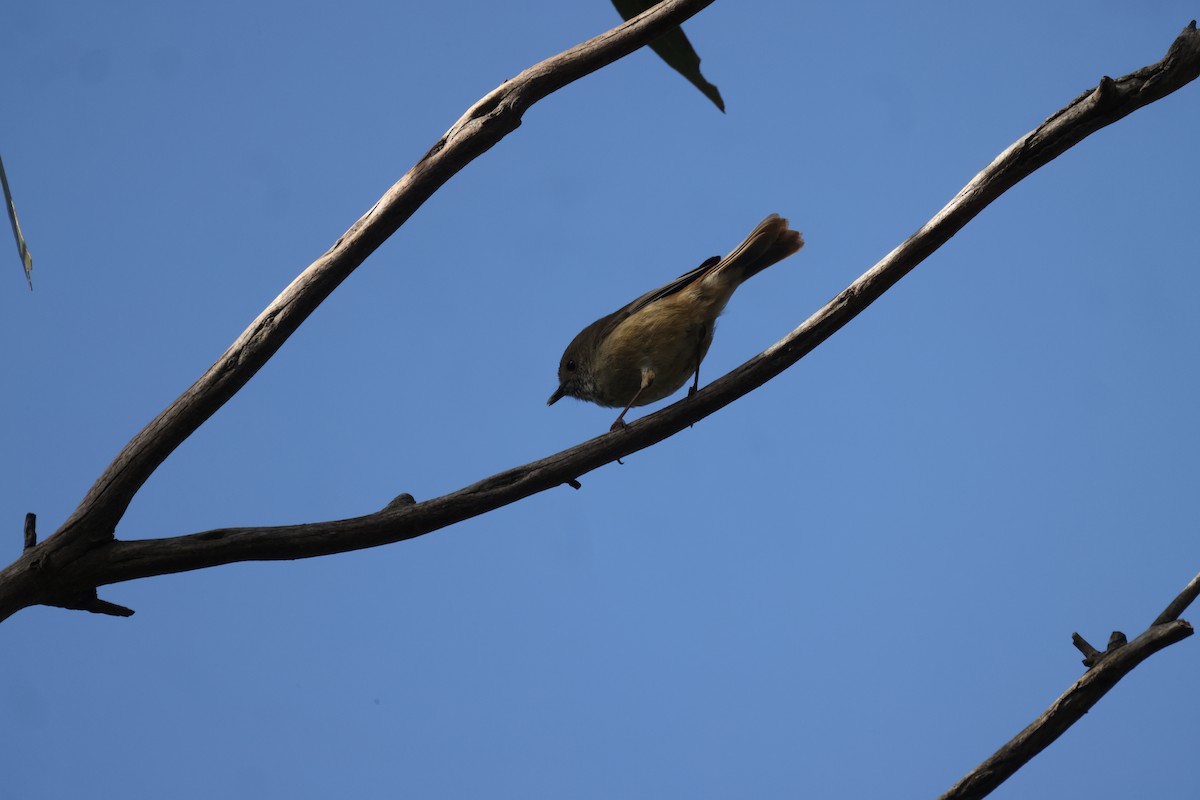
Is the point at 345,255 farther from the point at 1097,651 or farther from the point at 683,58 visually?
the point at 1097,651

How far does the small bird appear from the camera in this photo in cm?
441

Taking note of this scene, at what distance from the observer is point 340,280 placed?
325 centimetres

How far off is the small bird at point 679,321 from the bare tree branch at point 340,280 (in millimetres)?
1079

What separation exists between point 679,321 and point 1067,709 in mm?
2177

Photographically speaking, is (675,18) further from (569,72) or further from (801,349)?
(801,349)

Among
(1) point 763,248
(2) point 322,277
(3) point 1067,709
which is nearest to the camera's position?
(3) point 1067,709

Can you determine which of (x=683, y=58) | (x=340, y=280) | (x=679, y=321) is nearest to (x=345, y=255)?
(x=340, y=280)

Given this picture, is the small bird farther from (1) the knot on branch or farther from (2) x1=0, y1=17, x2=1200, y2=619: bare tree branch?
(1) the knot on branch

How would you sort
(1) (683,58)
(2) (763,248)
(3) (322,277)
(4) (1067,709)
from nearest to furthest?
(4) (1067,709) < (3) (322,277) < (1) (683,58) < (2) (763,248)

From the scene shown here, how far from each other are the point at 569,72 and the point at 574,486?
55.4 inches

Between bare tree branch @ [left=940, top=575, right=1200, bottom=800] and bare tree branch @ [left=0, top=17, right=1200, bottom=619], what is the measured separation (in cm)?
133

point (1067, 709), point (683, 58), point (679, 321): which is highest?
point (683, 58)

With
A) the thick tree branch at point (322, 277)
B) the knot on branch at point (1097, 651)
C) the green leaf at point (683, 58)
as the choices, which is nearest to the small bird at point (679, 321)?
the green leaf at point (683, 58)

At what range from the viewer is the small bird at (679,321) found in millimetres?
4410
